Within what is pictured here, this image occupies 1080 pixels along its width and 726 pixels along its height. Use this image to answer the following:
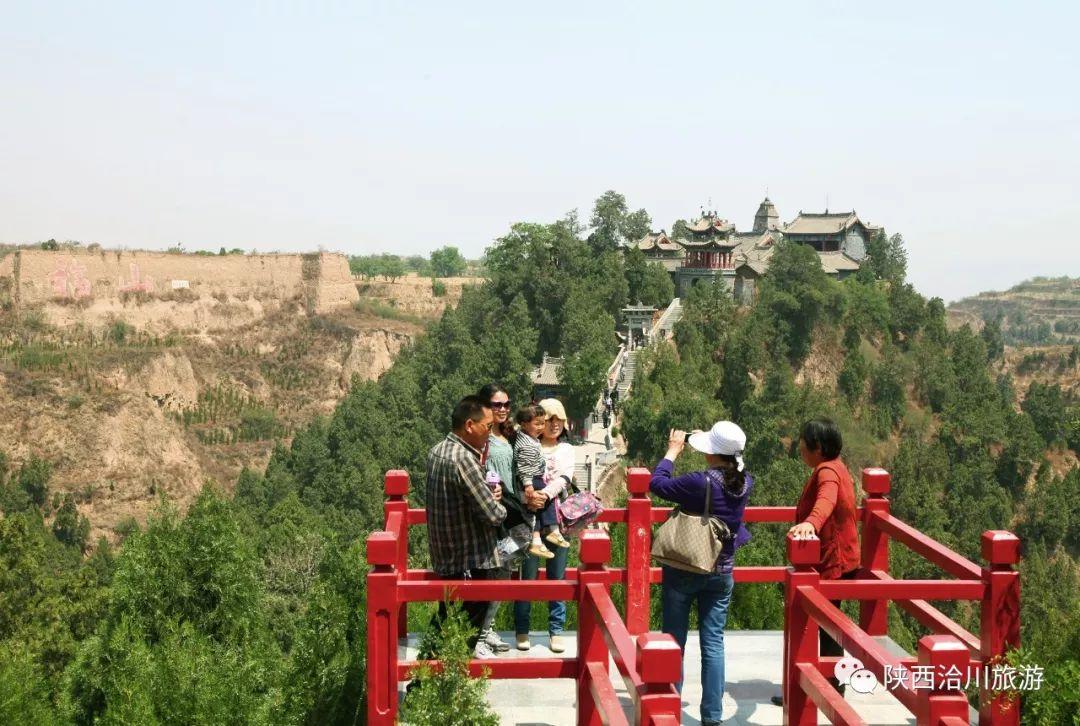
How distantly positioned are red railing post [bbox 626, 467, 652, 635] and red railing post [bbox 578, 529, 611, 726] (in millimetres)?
1247

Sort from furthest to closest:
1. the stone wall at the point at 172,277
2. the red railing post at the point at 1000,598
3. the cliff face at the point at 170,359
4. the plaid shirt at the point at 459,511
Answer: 1. the stone wall at the point at 172,277
2. the cliff face at the point at 170,359
3. the plaid shirt at the point at 459,511
4. the red railing post at the point at 1000,598

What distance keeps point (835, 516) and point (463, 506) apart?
6.01 ft

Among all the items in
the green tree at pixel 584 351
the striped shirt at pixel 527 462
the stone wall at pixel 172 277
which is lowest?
the green tree at pixel 584 351

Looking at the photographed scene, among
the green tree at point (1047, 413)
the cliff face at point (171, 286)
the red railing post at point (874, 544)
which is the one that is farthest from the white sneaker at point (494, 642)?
the cliff face at point (171, 286)

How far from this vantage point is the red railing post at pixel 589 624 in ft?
14.4

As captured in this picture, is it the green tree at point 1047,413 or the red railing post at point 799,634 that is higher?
the red railing post at point 799,634

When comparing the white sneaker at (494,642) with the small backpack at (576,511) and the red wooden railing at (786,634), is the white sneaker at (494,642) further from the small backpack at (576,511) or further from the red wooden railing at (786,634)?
the small backpack at (576,511)

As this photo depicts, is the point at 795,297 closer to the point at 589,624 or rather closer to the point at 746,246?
the point at 746,246

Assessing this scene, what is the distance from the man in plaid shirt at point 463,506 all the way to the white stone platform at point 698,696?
0.57 m

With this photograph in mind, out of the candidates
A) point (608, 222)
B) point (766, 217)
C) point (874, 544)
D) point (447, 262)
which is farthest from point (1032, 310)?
point (874, 544)

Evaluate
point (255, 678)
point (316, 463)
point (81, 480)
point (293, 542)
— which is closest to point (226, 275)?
point (81, 480)

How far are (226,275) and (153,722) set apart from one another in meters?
66.2

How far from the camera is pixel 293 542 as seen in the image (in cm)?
2523

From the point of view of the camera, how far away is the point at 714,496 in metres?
4.87
